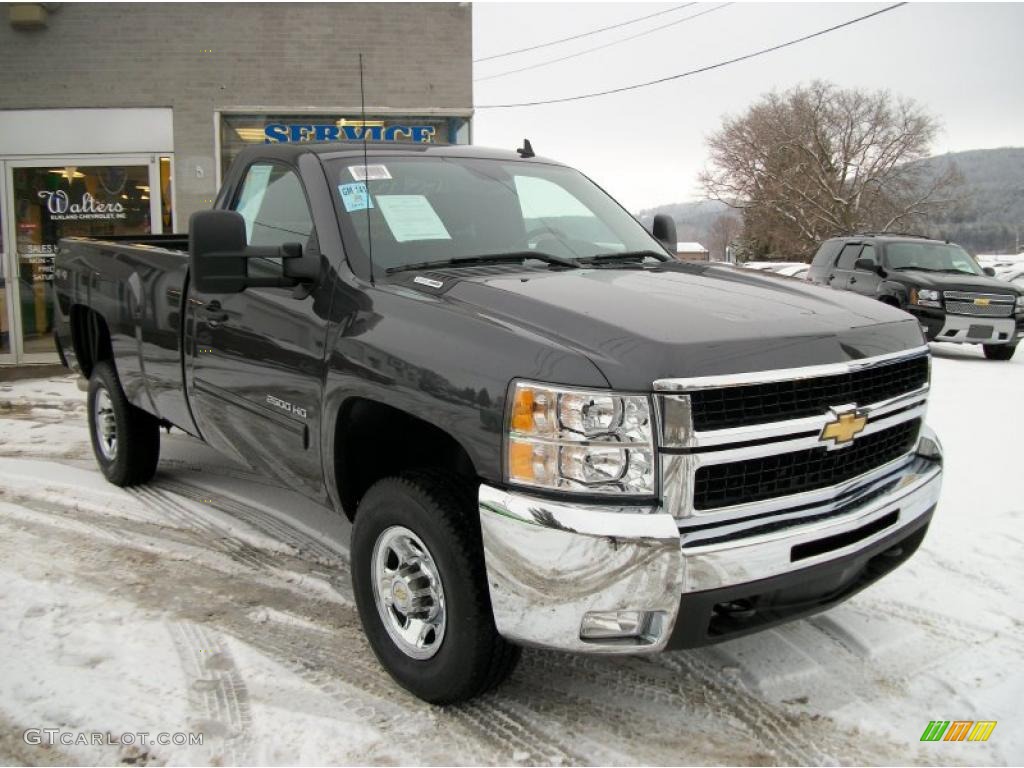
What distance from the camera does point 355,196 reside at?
339 cm

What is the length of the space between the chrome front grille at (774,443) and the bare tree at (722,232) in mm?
64492

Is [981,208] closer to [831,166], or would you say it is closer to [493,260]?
[831,166]

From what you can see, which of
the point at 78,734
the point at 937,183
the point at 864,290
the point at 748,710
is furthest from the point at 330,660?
the point at 937,183

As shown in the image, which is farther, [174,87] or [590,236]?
[174,87]

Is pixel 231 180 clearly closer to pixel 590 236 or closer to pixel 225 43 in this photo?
pixel 590 236

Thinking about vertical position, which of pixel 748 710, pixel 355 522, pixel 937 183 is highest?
pixel 937 183

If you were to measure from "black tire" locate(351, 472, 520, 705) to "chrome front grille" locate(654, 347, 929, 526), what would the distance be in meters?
0.65

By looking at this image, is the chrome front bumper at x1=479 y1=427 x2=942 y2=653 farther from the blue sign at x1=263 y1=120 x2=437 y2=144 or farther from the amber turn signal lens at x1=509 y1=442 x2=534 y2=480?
the blue sign at x1=263 y1=120 x2=437 y2=144

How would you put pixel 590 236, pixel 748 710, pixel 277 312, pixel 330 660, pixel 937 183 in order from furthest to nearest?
pixel 937 183 → pixel 590 236 → pixel 277 312 → pixel 330 660 → pixel 748 710

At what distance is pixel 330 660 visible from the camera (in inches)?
123

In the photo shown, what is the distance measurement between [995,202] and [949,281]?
103 metres

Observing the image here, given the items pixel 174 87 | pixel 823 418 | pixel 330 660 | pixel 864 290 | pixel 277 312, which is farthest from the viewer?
pixel 864 290

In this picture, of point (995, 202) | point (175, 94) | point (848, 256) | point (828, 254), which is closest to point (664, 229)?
point (175, 94)

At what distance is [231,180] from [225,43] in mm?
7717
